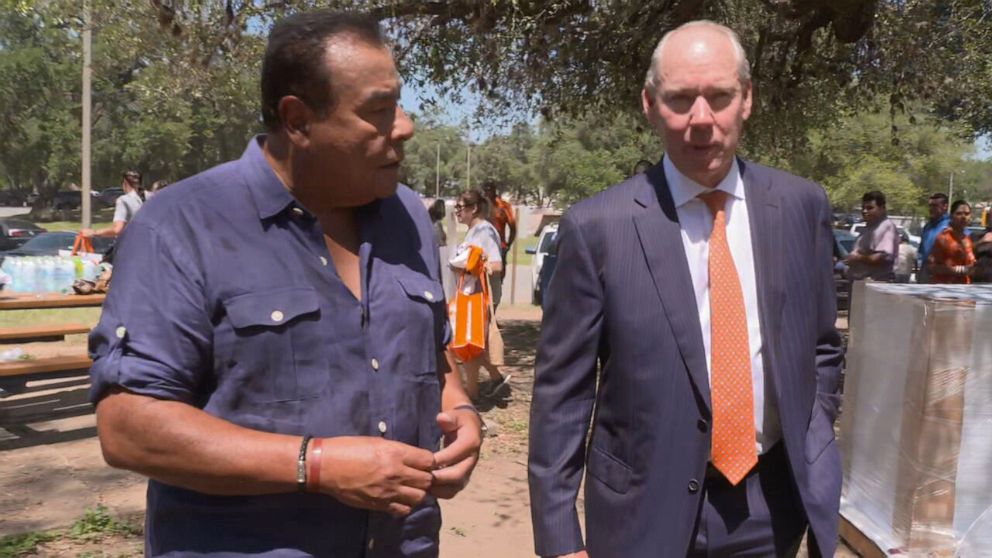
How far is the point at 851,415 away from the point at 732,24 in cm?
657

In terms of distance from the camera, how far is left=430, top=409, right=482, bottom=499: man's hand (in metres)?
1.68

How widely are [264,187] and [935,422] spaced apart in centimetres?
304

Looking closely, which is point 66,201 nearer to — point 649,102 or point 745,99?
point 649,102

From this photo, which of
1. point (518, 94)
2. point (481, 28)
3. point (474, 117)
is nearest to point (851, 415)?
point (481, 28)

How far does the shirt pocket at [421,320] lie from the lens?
173cm

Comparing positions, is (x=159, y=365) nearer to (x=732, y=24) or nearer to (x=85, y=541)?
(x=85, y=541)

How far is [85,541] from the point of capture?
421 centimetres

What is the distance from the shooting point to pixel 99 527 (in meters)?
4.36

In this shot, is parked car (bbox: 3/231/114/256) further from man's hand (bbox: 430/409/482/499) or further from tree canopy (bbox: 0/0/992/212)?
man's hand (bbox: 430/409/482/499)

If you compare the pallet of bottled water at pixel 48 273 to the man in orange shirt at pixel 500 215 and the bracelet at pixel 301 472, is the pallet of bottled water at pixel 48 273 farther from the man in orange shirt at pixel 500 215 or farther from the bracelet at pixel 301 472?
the bracelet at pixel 301 472

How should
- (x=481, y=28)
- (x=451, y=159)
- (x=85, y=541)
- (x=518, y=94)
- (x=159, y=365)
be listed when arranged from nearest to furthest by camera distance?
(x=159, y=365) < (x=85, y=541) < (x=481, y=28) < (x=518, y=94) < (x=451, y=159)

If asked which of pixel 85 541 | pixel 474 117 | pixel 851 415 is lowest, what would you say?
pixel 85 541

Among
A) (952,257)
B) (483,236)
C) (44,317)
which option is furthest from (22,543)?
(44,317)

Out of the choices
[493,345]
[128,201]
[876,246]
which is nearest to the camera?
[493,345]
